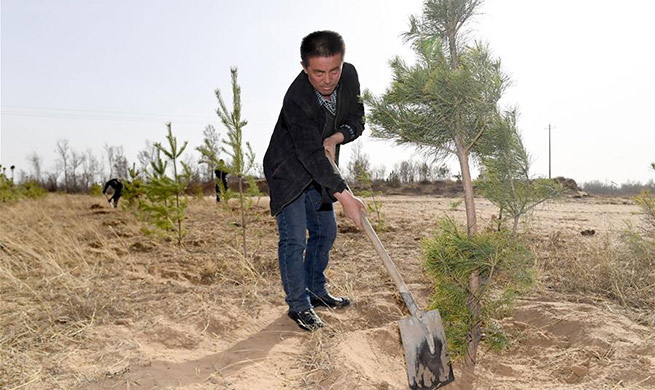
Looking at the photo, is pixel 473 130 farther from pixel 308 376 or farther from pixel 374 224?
pixel 374 224

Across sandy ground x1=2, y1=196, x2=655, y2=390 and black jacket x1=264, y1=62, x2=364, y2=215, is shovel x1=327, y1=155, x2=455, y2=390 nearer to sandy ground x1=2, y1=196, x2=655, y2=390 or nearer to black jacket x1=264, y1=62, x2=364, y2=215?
sandy ground x1=2, y1=196, x2=655, y2=390

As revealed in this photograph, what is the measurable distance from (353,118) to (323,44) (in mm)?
756

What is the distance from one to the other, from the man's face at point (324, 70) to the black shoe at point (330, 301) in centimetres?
162

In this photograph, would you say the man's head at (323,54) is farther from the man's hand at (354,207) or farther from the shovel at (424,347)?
the shovel at (424,347)

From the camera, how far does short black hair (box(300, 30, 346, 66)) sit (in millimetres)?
2586

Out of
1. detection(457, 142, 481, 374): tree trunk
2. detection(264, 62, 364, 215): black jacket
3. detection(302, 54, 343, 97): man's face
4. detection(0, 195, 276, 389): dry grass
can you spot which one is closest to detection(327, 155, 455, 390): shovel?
detection(457, 142, 481, 374): tree trunk

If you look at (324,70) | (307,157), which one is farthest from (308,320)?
(324,70)

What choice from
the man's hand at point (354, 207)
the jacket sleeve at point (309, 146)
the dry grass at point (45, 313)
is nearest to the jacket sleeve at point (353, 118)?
the jacket sleeve at point (309, 146)

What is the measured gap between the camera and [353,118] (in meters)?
3.25

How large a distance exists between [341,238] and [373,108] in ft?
13.7

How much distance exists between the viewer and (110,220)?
10.1 metres

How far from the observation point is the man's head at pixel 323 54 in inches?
102

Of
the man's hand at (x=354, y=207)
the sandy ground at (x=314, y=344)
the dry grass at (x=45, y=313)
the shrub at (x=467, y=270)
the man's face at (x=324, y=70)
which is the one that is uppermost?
the man's face at (x=324, y=70)

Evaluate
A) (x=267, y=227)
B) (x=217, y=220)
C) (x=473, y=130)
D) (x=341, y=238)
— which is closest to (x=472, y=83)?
(x=473, y=130)
